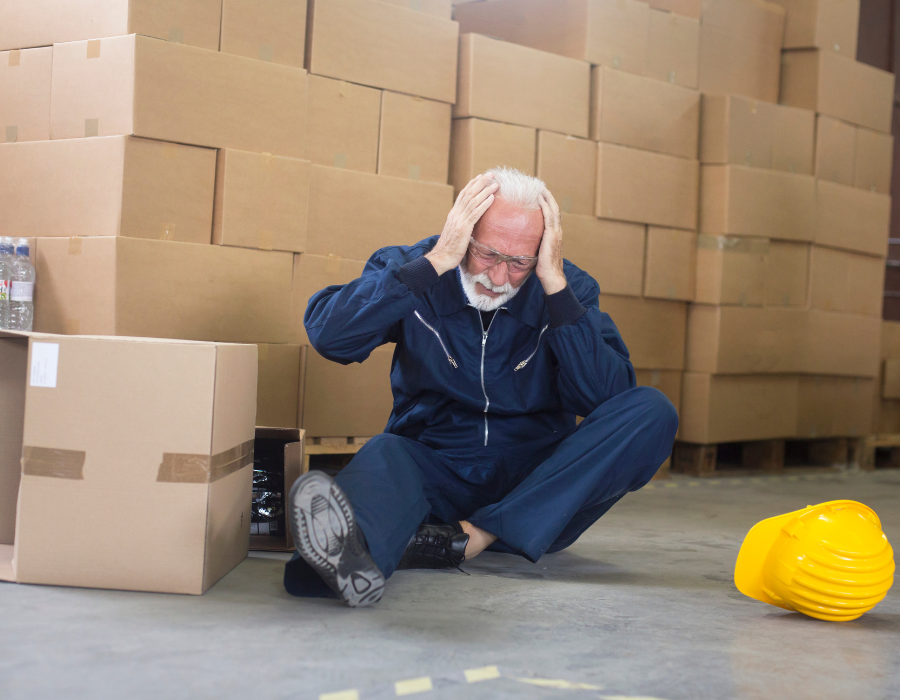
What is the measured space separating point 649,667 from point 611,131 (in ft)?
8.74

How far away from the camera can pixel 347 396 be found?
123 inches

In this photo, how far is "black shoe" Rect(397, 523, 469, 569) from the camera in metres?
2.12

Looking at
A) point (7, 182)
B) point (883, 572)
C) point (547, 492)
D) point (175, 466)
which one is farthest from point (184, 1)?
point (883, 572)

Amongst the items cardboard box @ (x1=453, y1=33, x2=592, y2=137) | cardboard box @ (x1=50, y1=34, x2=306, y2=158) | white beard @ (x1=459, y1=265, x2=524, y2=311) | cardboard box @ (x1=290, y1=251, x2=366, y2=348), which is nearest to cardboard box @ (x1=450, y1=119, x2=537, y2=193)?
cardboard box @ (x1=453, y1=33, x2=592, y2=137)

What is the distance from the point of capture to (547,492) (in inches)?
82.0

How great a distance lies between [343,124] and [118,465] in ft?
5.32

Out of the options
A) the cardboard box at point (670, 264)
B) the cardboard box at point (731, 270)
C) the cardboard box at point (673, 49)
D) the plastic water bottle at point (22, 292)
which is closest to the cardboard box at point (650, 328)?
the cardboard box at point (670, 264)

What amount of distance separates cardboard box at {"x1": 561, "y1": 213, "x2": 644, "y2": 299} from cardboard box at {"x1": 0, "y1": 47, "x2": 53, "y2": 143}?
1871mm

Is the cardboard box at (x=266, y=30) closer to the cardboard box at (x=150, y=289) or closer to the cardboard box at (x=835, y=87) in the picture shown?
the cardboard box at (x=150, y=289)

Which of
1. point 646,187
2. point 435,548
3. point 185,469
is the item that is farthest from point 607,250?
point 185,469

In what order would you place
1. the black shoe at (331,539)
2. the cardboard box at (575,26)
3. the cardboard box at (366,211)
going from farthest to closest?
the cardboard box at (575,26) < the cardboard box at (366,211) < the black shoe at (331,539)

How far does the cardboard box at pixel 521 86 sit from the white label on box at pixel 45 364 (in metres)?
1.97

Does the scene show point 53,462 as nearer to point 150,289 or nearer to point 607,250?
point 150,289

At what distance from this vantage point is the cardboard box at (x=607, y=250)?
3654 mm
